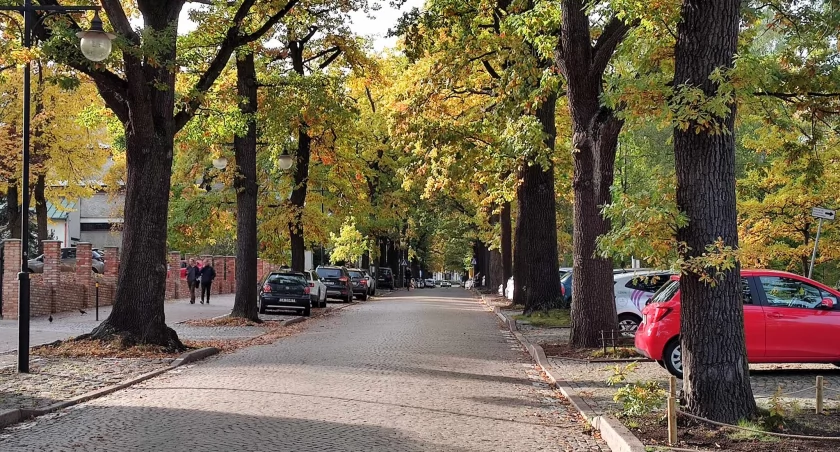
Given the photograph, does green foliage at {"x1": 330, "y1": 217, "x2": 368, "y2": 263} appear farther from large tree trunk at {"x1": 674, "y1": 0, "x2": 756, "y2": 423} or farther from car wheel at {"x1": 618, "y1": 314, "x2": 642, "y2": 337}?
large tree trunk at {"x1": 674, "y1": 0, "x2": 756, "y2": 423}

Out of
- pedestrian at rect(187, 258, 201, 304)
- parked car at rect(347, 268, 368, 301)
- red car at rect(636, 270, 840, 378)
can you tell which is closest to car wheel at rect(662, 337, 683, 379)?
red car at rect(636, 270, 840, 378)

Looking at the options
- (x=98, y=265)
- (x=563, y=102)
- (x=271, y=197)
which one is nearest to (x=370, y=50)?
(x=271, y=197)

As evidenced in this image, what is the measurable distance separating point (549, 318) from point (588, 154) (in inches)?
367

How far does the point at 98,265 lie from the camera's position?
46.6 metres

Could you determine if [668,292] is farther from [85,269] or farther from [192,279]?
[192,279]

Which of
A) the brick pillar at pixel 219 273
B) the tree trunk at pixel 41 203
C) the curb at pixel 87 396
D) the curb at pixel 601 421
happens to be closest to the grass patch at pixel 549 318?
the curb at pixel 601 421

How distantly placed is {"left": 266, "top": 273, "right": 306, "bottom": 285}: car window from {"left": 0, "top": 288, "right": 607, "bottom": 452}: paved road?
12.9 metres

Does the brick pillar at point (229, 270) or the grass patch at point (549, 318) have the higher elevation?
the brick pillar at point (229, 270)

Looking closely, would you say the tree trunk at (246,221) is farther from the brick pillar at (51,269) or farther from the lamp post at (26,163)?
the lamp post at (26,163)

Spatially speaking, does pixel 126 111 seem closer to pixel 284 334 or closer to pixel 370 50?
pixel 284 334

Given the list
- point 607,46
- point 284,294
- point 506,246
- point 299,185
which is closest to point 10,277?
point 284,294

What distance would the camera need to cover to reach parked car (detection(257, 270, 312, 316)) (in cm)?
2948

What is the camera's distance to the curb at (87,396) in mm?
9258

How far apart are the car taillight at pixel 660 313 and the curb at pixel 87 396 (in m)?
7.11
